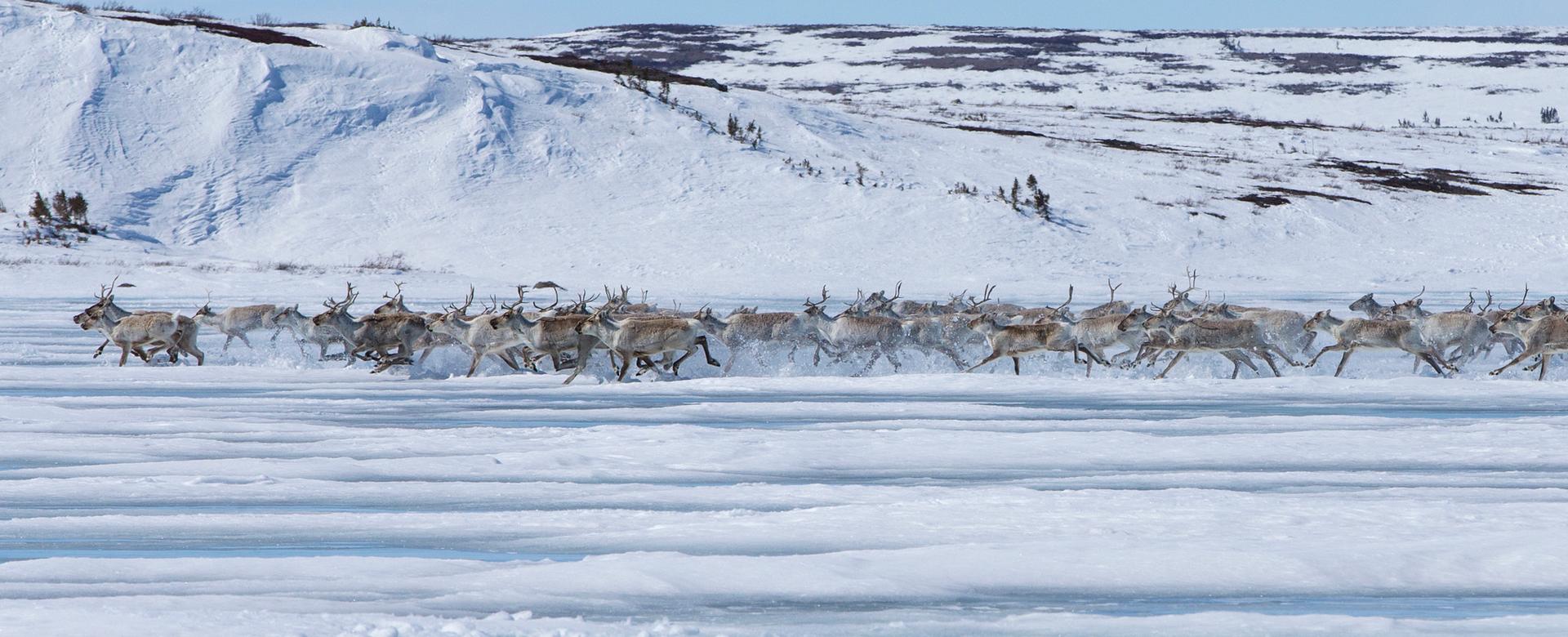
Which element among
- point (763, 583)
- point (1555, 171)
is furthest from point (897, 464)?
point (1555, 171)

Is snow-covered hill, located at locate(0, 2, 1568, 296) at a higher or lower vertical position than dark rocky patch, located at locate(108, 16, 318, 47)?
lower

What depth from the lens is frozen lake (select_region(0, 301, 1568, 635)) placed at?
634cm

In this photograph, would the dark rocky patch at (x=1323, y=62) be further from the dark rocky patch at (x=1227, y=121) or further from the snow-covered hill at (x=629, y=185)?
the snow-covered hill at (x=629, y=185)

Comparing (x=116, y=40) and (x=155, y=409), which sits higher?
(x=116, y=40)

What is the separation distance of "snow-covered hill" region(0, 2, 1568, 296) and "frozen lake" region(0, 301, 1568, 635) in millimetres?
17268

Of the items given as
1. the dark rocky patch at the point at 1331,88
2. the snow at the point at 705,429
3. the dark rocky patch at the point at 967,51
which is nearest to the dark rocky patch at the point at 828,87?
the dark rocky patch at the point at 967,51

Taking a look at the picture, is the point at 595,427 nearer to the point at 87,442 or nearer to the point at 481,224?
the point at 87,442

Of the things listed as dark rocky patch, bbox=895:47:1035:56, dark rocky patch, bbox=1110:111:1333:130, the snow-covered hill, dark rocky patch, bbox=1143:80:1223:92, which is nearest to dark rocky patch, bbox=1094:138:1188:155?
the snow-covered hill

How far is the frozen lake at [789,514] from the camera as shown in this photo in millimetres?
6344

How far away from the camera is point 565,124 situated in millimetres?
41844

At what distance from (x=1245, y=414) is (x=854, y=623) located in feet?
25.5

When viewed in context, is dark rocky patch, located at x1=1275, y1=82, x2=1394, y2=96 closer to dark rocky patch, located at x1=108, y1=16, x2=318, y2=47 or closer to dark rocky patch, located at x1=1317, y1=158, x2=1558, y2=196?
dark rocky patch, located at x1=1317, y1=158, x2=1558, y2=196

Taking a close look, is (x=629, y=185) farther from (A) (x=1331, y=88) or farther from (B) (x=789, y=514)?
(A) (x=1331, y=88)

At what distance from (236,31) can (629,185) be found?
1718 centimetres
